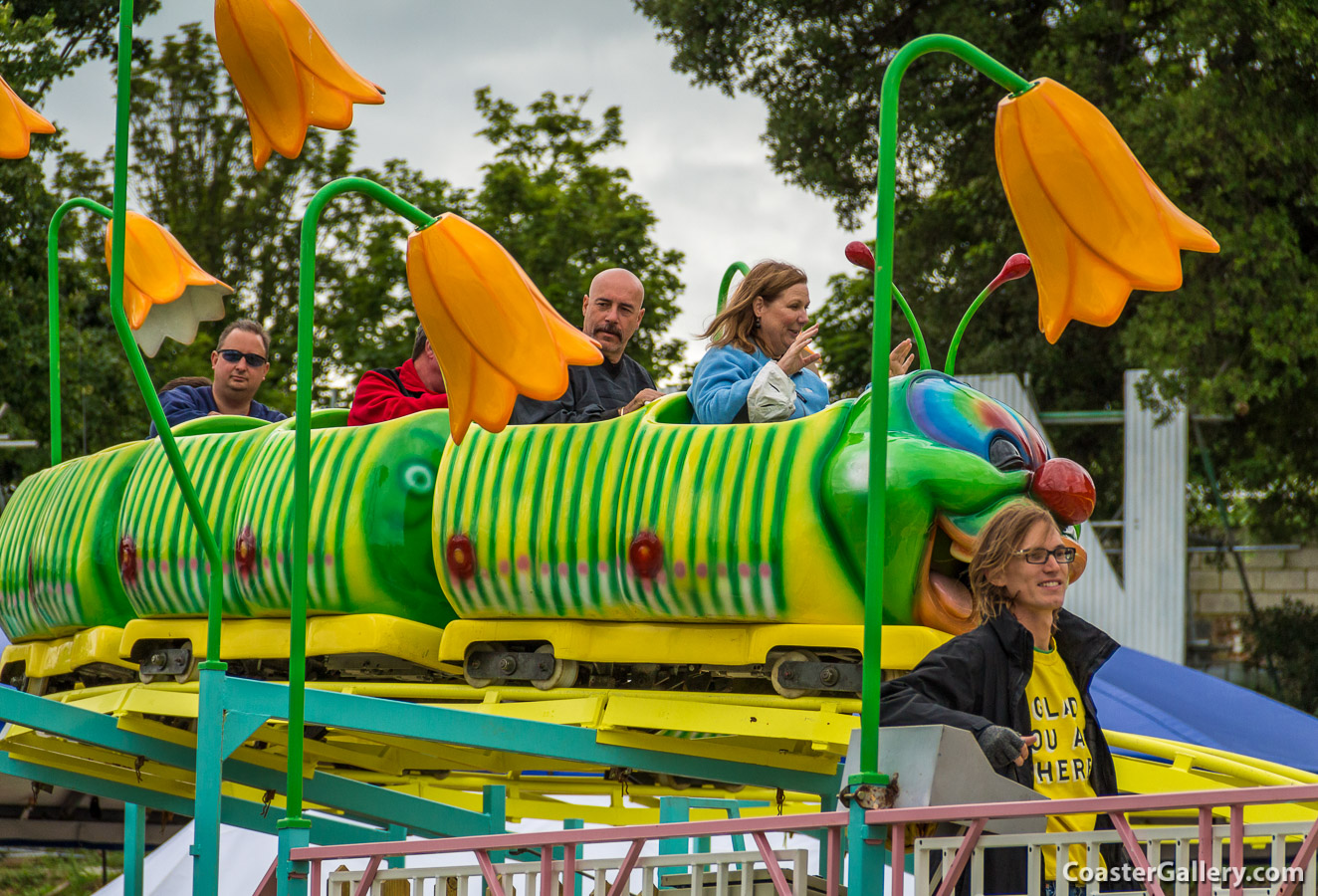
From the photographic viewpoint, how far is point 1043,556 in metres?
2.96

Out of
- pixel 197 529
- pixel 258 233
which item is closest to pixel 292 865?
pixel 197 529

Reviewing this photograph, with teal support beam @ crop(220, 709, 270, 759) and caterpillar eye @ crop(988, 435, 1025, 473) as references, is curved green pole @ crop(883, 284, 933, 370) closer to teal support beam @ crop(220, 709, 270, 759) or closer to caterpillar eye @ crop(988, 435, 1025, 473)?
caterpillar eye @ crop(988, 435, 1025, 473)

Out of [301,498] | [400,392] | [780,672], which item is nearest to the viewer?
[301,498]

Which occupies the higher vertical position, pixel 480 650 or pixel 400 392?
pixel 400 392

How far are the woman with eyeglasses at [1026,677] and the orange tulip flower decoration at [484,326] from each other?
3.12 feet

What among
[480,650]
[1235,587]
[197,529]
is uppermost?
[1235,587]

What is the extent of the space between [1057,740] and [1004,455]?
2.87 feet

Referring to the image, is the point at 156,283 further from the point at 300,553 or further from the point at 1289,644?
the point at 1289,644

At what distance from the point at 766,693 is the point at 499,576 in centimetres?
75

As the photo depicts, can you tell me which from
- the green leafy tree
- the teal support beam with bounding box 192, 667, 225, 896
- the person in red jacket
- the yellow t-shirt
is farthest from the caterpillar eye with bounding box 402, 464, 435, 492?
the green leafy tree

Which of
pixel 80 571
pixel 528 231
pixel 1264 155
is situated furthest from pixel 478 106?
pixel 80 571

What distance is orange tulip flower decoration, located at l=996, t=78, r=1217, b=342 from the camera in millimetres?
2867

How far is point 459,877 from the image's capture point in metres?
3.26

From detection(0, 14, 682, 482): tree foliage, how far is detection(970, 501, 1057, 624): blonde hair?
8.23 m
